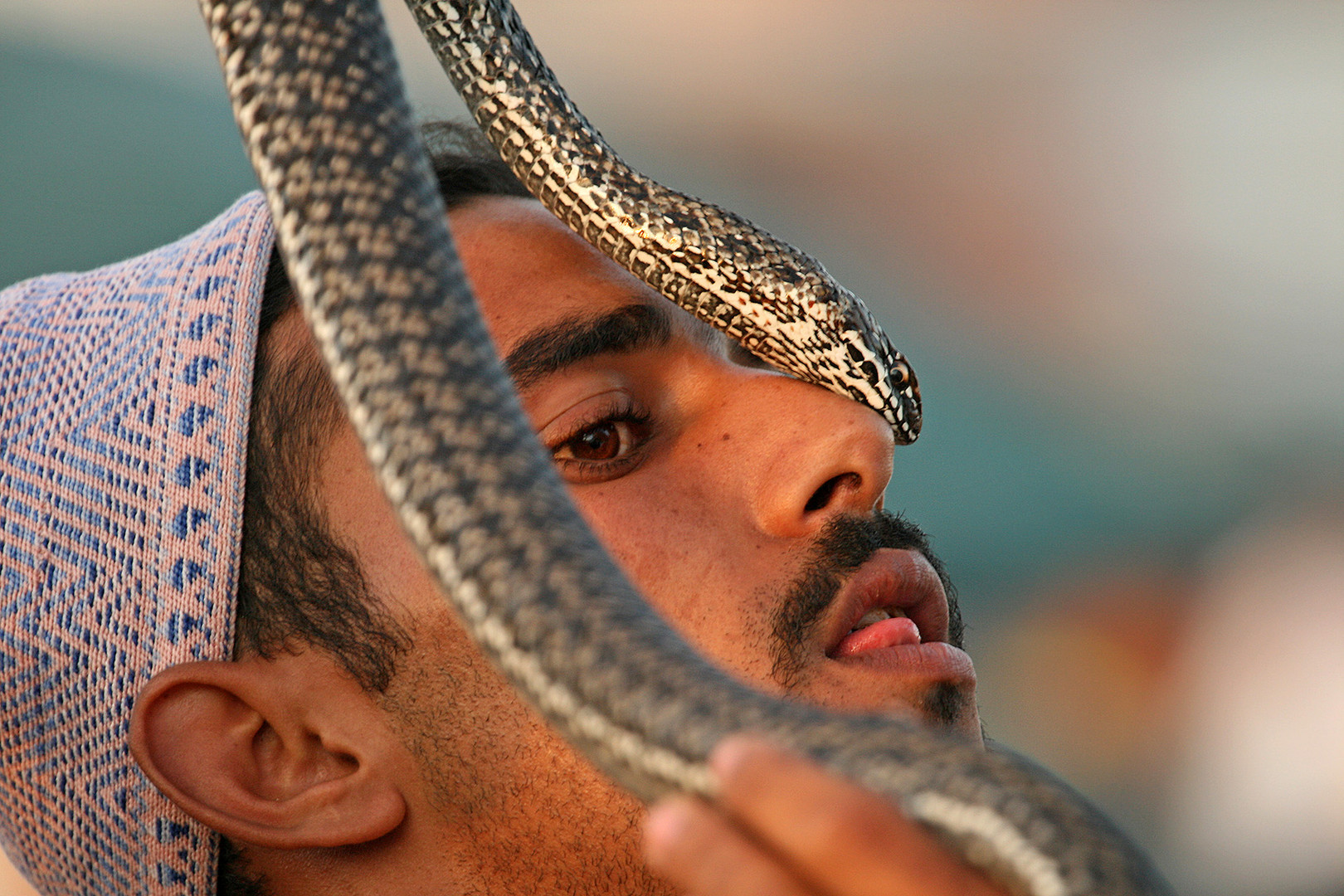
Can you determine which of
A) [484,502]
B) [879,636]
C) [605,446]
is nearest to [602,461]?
[605,446]

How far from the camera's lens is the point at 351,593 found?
1166mm

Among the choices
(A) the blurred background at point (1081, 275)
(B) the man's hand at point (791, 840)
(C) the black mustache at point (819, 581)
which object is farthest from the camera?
(A) the blurred background at point (1081, 275)

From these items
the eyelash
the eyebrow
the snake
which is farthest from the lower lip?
the snake

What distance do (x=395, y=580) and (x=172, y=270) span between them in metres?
0.48

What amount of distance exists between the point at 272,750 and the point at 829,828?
0.89m

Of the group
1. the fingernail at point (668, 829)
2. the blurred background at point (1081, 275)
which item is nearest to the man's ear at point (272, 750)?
the fingernail at point (668, 829)

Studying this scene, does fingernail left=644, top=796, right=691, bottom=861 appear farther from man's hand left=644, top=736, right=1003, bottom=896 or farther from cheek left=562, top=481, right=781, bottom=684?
cheek left=562, top=481, right=781, bottom=684

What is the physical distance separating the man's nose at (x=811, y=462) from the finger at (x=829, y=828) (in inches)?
27.4

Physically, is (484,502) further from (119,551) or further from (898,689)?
(119,551)

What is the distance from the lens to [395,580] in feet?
3.78

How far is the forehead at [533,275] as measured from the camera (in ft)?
4.05

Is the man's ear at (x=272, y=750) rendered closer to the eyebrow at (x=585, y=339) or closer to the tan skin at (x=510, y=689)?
the tan skin at (x=510, y=689)

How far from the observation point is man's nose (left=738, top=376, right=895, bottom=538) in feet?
3.82

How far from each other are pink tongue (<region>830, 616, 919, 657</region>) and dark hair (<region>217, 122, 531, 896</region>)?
17.4 inches
